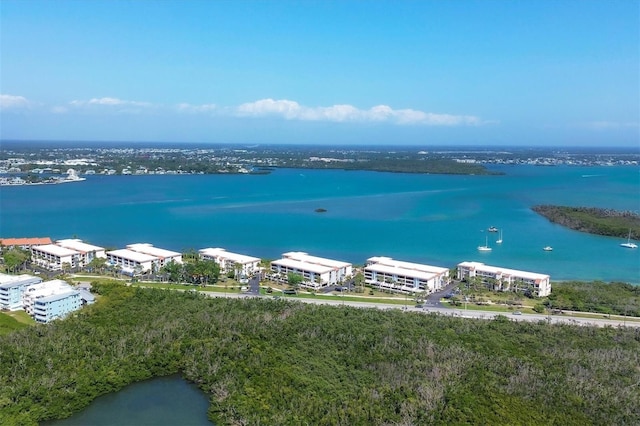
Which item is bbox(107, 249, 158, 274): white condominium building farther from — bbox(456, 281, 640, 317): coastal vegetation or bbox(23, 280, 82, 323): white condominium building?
bbox(456, 281, 640, 317): coastal vegetation

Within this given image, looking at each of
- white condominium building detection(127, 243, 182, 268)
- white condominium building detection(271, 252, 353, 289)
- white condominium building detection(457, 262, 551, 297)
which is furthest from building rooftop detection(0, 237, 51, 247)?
white condominium building detection(457, 262, 551, 297)

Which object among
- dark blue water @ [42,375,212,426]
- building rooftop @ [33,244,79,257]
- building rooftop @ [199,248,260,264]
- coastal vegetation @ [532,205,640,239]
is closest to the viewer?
dark blue water @ [42,375,212,426]

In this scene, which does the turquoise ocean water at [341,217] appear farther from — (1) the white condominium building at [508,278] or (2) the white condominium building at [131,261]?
(2) the white condominium building at [131,261]

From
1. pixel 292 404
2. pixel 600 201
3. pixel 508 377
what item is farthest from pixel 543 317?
pixel 600 201

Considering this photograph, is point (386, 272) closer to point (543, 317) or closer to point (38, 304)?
point (543, 317)

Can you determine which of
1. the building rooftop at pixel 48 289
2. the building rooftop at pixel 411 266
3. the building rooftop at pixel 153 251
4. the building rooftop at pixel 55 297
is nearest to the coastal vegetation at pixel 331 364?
the building rooftop at pixel 55 297
